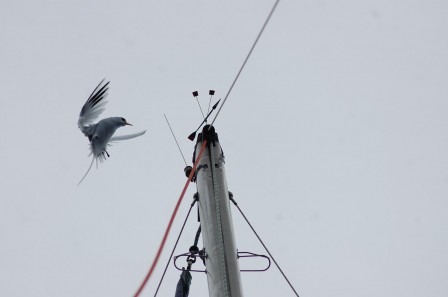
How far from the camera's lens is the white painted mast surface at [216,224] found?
4.20 metres

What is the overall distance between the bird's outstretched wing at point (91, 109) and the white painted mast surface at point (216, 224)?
4.39ft

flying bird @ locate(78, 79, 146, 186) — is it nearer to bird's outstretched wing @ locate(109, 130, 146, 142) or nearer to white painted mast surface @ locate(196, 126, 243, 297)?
bird's outstretched wing @ locate(109, 130, 146, 142)

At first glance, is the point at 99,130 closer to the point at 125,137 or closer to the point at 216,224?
the point at 125,137

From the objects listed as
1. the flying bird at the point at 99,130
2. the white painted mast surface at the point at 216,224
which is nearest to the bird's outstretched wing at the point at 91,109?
the flying bird at the point at 99,130

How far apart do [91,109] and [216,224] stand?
236 centimetres

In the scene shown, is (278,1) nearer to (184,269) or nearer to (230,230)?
(230,230)

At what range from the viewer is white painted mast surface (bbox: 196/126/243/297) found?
4.20m

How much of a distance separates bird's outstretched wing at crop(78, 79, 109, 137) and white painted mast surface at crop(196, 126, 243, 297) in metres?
1.34

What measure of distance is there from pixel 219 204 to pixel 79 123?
2.09 metres

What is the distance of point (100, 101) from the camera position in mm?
6027

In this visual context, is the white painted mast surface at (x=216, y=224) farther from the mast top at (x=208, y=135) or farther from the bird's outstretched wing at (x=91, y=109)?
the bird's outstretched wing at (x=91, y=109)

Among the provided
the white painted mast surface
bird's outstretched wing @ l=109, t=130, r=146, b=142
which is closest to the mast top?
the white painted mast surface

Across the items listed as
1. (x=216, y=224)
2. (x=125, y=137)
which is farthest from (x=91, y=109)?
(x=216, y=224)

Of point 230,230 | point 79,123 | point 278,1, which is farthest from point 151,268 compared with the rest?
point 79,123
